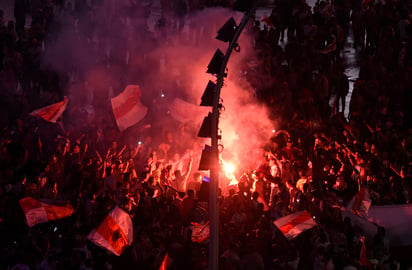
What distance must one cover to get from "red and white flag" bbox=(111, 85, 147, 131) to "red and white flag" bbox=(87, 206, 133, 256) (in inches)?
222

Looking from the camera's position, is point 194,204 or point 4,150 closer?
point 194,204

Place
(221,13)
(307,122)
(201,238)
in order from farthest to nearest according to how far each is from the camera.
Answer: (221,13)
(307,122)
(201,238)

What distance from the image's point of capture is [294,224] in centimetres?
785

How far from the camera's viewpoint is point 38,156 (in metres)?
12.2

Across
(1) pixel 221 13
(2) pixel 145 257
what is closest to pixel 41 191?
(2) pixel 145 257

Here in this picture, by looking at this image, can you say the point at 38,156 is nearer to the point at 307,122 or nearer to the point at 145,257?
the point at 145,257

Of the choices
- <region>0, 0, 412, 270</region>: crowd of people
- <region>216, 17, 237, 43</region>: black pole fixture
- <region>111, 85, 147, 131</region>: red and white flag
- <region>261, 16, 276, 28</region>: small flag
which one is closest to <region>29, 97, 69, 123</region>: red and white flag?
<region>0, 0, 412, 270</region>: crowd of people

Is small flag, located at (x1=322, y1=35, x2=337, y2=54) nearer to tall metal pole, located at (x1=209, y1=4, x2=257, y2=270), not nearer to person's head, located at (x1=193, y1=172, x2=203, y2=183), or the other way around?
person's head, located at (x1=193, y1=172, x2=203, y2=183)

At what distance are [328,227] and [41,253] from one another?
4.47 metres

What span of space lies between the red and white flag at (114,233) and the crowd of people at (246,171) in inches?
5.8

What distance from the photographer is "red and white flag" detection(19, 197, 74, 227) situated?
8234mm

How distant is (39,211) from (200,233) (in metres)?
2.64

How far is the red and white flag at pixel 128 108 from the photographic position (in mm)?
13453

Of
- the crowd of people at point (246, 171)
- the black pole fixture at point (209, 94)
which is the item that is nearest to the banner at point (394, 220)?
the crowd of people at point (246, 171)
